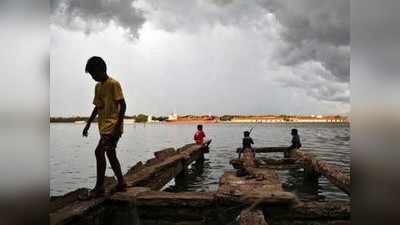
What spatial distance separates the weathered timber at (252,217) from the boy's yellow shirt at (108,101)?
5.59ft

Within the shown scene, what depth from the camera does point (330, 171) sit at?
28.0 feet

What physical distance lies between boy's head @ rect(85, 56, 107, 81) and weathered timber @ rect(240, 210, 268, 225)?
2.04 m

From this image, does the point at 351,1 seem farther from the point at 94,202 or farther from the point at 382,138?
the point at 94,202

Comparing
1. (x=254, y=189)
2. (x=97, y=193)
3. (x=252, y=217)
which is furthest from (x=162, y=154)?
(x=252, y=217)

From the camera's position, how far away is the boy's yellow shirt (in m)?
4.41

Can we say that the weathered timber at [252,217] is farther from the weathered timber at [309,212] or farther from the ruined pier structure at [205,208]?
the weathered timber at [309,212]

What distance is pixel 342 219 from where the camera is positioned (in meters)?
4.29

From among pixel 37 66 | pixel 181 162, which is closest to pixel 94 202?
pixel 37 66

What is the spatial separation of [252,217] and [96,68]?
2177mm

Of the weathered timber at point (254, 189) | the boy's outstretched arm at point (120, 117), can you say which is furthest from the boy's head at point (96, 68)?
the weathered timber at point (254, 189)

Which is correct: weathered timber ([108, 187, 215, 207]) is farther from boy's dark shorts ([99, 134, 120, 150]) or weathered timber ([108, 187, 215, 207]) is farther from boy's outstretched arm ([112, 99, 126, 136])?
boy's outstretched arm ([112, 99, 126, 136])

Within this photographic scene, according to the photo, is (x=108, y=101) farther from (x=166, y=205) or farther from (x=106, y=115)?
(x=166, y=205)

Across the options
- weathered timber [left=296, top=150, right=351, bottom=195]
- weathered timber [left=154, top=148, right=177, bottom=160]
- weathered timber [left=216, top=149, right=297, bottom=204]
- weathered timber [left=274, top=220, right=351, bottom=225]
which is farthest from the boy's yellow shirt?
weathered timber [left=154, top=148, right=177, bottom=160]

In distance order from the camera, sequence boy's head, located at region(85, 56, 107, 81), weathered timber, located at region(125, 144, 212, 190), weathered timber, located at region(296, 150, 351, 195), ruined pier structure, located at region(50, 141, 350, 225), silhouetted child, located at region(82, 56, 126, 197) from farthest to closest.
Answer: weathered timber, located at region(296, 150, 351, 195) → weathered timber, located at region(125, 144, 212, 190) → silhouetted child, located at region(82, 56, 126, 197) → boy's head, located at region(85, 56, 107, 81) → ruined pier structure, located at region(50, 141, 350, 225)
